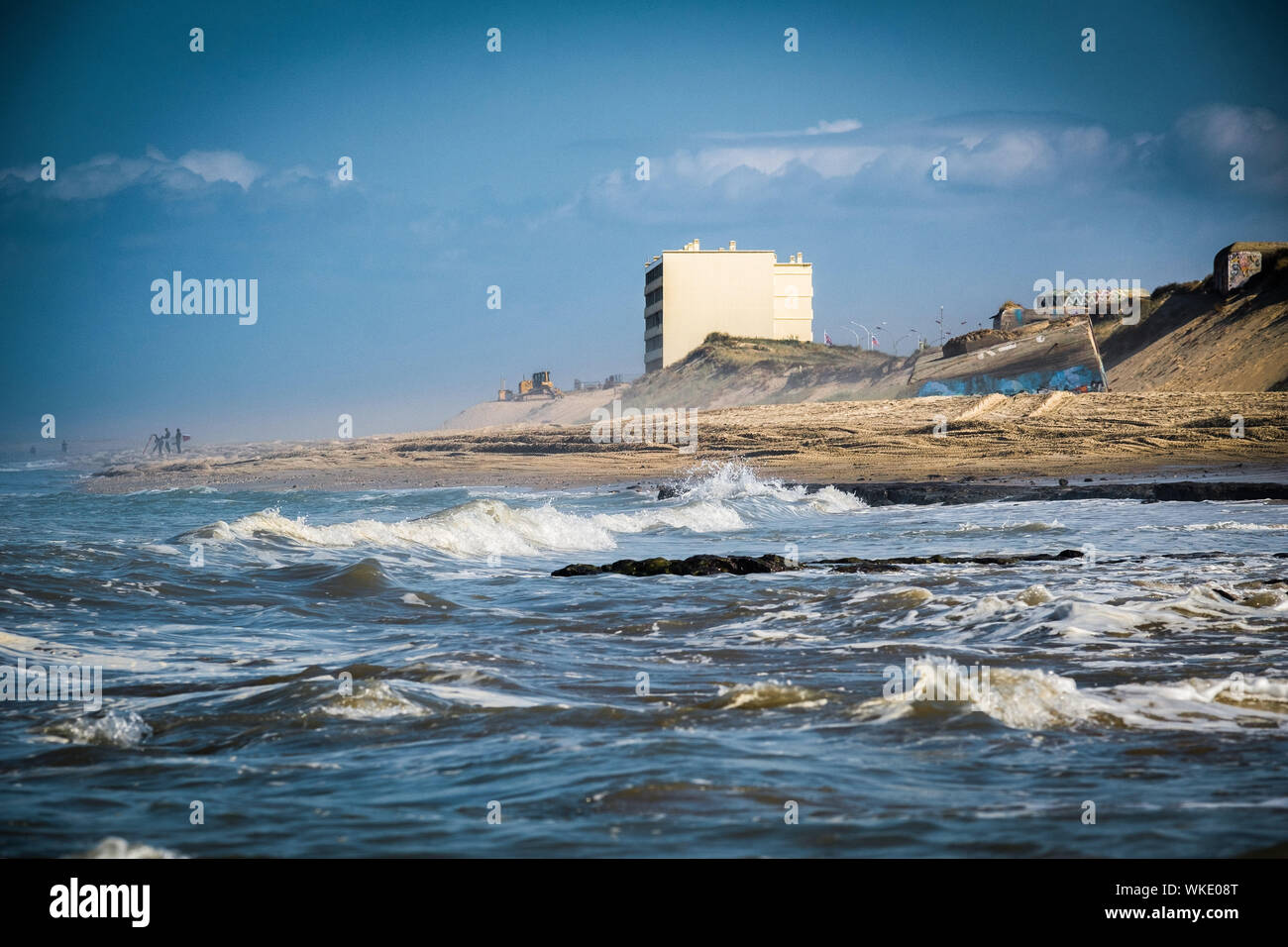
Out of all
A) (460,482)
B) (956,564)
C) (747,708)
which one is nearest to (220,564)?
(956,564)

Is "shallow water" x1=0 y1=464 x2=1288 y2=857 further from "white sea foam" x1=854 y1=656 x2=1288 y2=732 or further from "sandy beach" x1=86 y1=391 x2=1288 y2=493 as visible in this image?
"sandy beach" x1=86 y1=391 x2=1288 y2=493

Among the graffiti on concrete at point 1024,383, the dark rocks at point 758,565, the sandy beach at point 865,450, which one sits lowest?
the dark rocks at point 758,565

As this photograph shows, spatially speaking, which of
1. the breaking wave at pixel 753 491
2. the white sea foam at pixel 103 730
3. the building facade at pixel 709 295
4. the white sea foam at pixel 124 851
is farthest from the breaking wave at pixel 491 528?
the building facade at pixel 709 295

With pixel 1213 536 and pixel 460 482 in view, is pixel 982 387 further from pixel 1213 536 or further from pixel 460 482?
pixel 1213 536

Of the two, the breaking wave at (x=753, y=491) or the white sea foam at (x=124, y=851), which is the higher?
the breaking wave at (x=753, y=491)

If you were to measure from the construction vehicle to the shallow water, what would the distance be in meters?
89.2

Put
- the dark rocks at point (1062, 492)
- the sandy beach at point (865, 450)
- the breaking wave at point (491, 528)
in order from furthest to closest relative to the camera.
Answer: the sandy beach at point (865, 450)
the dark rocks at point (1062, 492)
the breaking wave at point (491, 528)

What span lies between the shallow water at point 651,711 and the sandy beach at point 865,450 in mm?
17929

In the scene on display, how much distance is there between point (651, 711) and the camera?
605 centimetres

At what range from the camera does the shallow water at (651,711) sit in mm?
4102

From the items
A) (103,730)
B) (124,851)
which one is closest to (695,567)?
(103,730)

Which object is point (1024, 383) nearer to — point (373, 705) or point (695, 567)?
point (695, 567)

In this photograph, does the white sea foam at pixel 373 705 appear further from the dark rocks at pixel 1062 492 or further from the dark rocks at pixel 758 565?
the dark rocks at pixel 1062 492

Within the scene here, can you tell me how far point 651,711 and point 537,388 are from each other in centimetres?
9914
